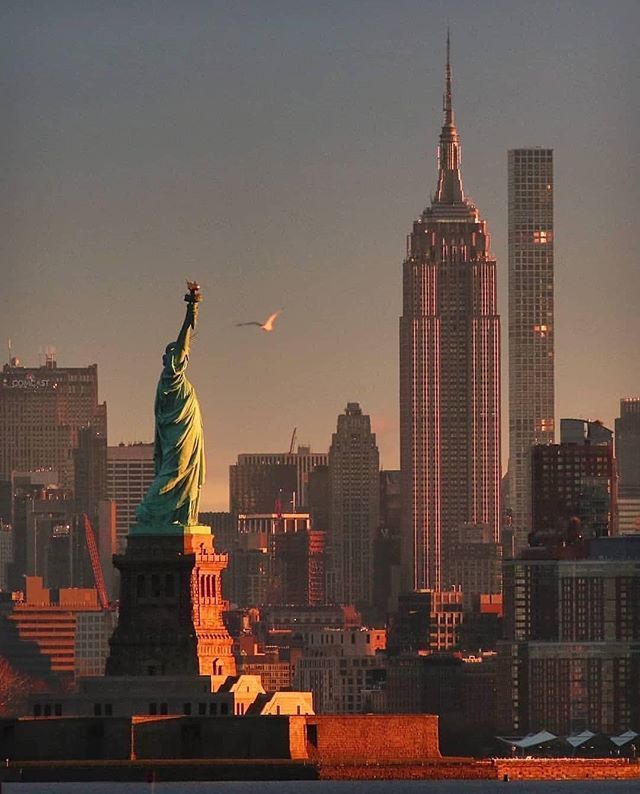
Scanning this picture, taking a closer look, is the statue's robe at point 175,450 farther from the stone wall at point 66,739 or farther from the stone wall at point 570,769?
the stone wall at point 570,769

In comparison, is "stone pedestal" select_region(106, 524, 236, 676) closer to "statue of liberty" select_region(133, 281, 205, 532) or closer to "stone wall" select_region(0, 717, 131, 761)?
"statue of liberty" select_region(133, 281, 205, 532)

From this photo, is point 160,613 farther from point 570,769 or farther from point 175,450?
point 570,769

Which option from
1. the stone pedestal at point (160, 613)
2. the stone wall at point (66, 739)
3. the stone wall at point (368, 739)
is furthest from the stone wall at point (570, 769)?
the stone wall at point (66, 739)

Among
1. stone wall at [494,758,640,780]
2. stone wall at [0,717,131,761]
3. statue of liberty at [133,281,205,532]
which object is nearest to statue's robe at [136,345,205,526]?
statue of liberty at [133,281,205,532]

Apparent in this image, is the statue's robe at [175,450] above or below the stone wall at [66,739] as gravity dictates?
above

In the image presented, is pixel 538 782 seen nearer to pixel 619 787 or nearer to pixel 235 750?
pixel 619 787

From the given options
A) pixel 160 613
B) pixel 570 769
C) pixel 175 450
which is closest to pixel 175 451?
pixel 175 450

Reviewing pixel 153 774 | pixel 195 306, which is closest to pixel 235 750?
pixel 153 774

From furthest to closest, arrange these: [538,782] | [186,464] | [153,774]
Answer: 1. [538,782]
2. [186,464]
3. [153,774]
